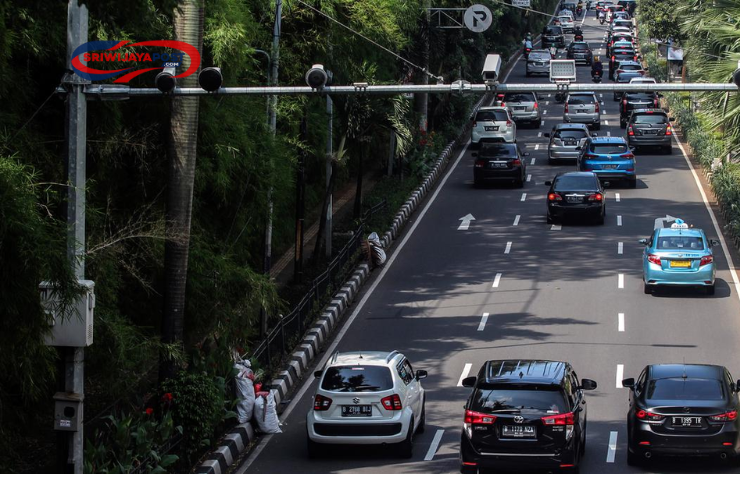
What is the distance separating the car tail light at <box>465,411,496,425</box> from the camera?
553 inches

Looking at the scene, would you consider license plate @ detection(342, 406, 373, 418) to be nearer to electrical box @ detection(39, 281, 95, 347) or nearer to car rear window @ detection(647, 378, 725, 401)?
car rear window @ detection(647, 378, 725, 401)

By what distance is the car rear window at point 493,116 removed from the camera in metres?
51.4

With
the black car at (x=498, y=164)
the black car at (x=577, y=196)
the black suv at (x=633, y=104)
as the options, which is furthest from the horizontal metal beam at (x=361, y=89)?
the black suv at (x=633, y=104)

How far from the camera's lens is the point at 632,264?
3119 cm

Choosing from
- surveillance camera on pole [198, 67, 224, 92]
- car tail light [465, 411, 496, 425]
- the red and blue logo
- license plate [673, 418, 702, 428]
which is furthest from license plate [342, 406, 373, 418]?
the red and blue logo

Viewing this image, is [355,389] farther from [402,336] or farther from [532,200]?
[532,200]

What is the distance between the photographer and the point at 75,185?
12.2 metres

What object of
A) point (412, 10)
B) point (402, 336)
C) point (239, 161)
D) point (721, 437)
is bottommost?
point (402, 336)

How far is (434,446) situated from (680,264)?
1251 cm

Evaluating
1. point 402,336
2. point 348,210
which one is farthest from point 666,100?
point 402,336

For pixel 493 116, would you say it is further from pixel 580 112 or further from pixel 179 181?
pixel 179 181

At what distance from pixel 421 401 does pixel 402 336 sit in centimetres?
705

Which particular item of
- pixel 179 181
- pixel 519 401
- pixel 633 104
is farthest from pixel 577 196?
pixel 633 104

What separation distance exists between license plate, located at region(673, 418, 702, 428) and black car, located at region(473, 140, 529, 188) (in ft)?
94.7
